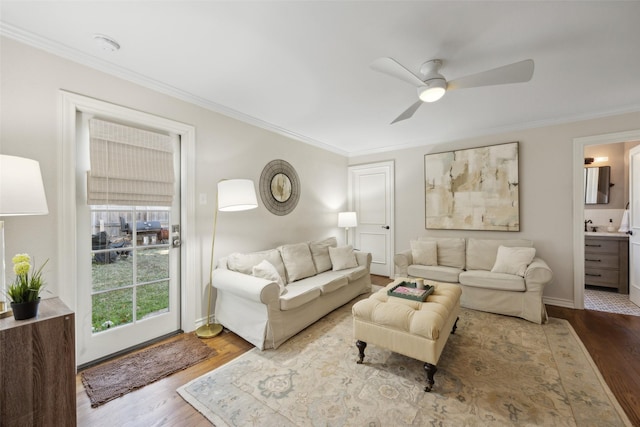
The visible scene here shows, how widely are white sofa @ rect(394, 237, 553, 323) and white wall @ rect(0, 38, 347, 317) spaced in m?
1.72

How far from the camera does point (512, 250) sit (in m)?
3.19

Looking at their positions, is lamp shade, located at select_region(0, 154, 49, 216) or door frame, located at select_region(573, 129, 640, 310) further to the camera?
door frame, located at select_region(573, 129, 640, 310)

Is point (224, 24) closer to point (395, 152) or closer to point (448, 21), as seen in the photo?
point (448, 21)

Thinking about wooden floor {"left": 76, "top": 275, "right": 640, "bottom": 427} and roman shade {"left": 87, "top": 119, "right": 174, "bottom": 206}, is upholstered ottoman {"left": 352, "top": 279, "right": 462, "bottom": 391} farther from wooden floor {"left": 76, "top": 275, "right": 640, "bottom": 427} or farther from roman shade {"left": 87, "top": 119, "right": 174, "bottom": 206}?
roman shade {"left": 87, "top": 119, "right": 174, "bottom": 206}

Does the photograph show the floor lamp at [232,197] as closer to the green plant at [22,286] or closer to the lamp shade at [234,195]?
the lamp shade at [234,195]

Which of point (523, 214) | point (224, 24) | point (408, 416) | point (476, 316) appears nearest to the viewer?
point (408, 416)

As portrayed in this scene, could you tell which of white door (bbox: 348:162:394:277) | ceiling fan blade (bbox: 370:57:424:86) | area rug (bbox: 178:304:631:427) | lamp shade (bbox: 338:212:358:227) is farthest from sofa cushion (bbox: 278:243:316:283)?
ceiling fan blade (bbox: 370:57:424:86)

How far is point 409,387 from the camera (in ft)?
5.91

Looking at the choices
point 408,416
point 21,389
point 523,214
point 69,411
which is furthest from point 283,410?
point 523,214

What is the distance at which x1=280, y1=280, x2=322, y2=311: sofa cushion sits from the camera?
235 centimetres

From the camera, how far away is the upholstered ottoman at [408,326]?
69.2 inches

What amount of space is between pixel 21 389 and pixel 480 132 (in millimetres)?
5066

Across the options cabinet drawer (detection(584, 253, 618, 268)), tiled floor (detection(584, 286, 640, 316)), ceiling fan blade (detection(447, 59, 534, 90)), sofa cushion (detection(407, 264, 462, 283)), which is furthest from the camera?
cabinet drawer (detection(584, 253, 618, 268))

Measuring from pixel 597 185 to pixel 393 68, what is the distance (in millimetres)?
4944
